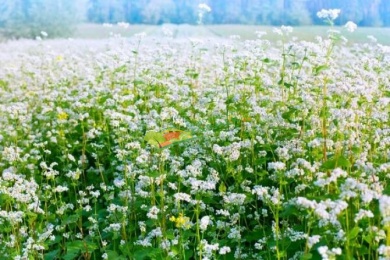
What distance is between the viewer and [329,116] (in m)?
4.77

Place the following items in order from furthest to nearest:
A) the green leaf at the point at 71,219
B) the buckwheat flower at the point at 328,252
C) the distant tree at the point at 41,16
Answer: the distant tree at the point at 41,16 → the green leaf at the point at 71,219 → the buckwheat flower at the point at 328,252

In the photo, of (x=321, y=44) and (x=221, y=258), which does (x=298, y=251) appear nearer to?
(x=221, y=258)

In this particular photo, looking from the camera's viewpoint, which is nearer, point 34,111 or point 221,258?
point 221,258

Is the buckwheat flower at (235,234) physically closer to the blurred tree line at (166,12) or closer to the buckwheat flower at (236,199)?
the buckwheat flower at (236,199)

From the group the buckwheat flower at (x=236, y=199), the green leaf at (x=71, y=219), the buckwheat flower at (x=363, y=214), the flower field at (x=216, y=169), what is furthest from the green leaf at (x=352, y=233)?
the green leaf at (x=71, y=219)

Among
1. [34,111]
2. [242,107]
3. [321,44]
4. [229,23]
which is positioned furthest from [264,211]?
[229,23]

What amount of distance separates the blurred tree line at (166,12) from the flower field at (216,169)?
8.50 feet

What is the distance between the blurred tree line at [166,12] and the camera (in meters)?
9.39

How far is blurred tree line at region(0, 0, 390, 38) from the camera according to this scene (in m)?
9.39

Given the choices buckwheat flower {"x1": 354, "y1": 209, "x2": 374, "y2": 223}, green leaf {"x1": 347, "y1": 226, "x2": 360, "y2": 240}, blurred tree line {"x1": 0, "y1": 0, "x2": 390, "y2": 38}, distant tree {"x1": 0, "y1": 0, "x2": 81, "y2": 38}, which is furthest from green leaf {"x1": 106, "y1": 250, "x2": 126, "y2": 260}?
distant tree {"x1": 0, "y1": 0, "x2": 81, "y2": 38}

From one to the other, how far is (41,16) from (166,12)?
4.06 m

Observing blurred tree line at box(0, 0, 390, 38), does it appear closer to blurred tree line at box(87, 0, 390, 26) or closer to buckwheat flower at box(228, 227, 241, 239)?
blurred tree line at box(87, 0, 390, 26)

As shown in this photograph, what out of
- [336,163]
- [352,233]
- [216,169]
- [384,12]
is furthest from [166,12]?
[352,233]

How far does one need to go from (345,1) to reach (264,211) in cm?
551
